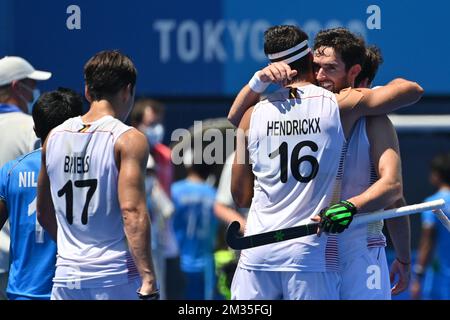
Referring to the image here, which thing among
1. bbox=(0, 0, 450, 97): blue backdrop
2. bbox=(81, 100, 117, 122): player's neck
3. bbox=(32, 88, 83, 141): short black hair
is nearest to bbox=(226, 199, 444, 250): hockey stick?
bbox=(81, 100, 117, 122): player's neck

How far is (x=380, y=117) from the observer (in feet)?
16.4

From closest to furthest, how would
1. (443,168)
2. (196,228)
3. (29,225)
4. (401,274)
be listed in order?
(401,274) → (29,225) → (443,168) → (196,228)

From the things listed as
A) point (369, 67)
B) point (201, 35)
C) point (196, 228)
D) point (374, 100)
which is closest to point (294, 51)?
point (374, 100)

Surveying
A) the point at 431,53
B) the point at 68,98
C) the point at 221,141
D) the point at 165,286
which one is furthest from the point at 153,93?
the point at 68,98

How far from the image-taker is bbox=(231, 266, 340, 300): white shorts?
4.85 m

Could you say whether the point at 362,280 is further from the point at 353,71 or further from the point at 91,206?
the point at 91,206

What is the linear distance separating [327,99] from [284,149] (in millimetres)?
308

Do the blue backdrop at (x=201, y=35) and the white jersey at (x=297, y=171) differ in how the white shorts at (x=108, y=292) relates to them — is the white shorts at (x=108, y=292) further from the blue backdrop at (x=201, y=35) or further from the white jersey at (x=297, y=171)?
the blue backdrop at (x=201, y=35)

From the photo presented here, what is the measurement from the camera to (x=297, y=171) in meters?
4.91

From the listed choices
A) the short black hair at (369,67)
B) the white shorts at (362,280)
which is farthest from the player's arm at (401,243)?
the short black hair at (369,67)

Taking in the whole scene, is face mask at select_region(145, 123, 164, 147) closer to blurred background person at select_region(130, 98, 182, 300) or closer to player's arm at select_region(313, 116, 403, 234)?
blurred background person at select_region(130, 98, 182, 300)

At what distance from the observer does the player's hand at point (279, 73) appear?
16.3 feet

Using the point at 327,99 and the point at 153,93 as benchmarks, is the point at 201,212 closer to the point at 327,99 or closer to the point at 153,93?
the point at 153,93

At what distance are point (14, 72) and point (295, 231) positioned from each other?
2748 mm
